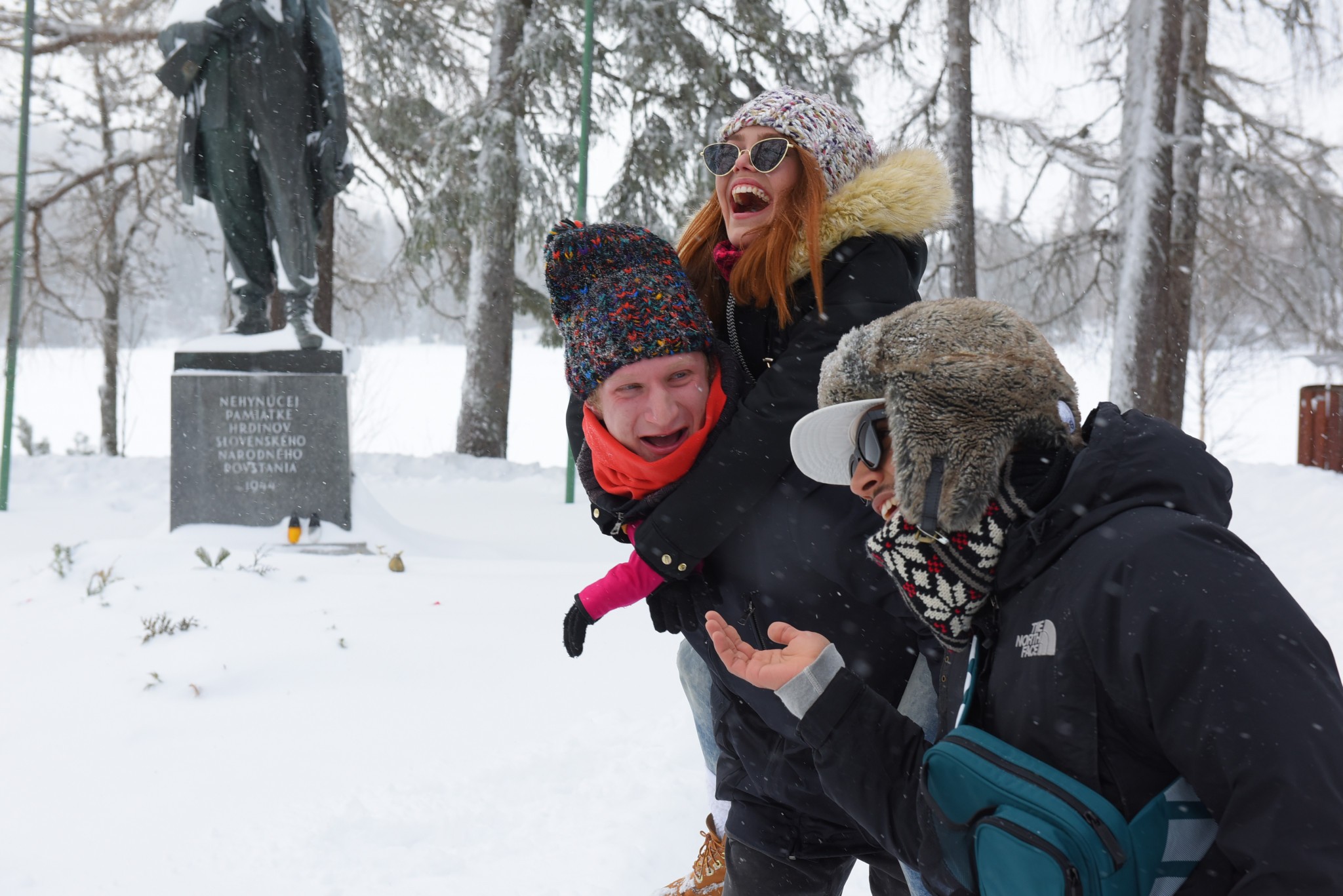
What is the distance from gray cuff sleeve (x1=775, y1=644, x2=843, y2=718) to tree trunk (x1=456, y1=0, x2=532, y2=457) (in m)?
9.83

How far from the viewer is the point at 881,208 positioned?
1.80 m

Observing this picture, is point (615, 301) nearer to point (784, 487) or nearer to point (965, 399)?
point (784, 487)

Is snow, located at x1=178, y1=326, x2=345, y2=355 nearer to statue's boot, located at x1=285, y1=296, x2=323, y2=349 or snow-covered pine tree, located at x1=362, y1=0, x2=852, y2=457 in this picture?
statue's boot, located at x1=285, y1=296, x2=323, y2=349

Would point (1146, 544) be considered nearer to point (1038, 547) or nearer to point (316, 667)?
point (1038, 547)

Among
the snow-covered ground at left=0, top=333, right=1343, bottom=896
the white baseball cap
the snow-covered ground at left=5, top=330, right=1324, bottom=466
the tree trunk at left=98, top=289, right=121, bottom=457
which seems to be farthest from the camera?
the snow-covered ground at left=5, top=330, right=1324, bottom=466

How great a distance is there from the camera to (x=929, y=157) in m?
1.94

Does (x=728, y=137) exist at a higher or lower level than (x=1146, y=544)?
higher

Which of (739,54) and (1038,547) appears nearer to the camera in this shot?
(1038,547)

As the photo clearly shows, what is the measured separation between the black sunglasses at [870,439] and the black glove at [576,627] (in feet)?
3.05

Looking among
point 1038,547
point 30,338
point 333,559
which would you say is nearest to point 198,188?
point 333,559

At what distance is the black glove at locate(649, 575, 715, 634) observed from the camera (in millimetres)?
1833

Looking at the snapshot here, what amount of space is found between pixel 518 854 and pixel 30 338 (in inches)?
648

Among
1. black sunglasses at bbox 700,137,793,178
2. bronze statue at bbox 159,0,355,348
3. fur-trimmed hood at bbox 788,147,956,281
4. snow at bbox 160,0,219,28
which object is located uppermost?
snow at bbox 160,0,219,28

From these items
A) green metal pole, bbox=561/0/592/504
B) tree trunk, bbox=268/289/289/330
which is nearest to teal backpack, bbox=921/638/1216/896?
green metal pole, bbox=561/0/592/504
